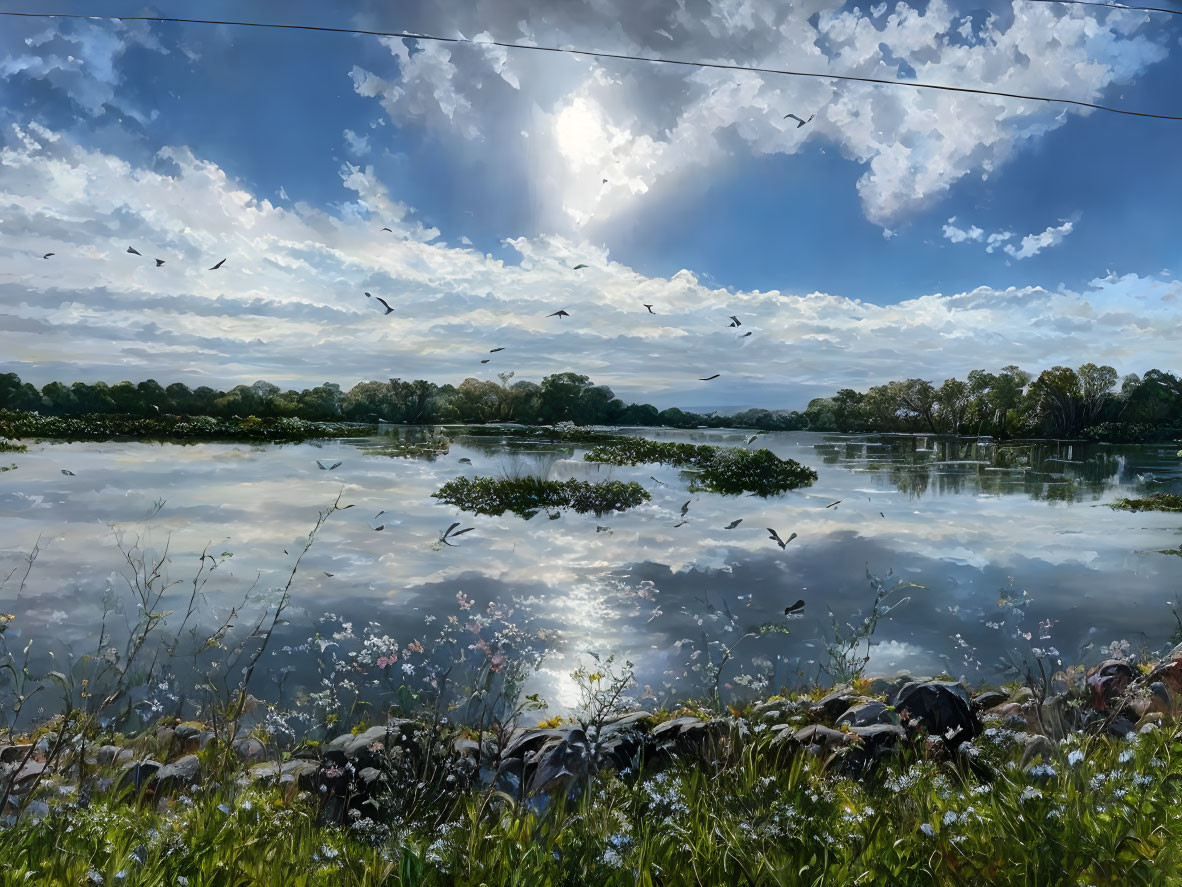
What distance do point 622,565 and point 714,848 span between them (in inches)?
101

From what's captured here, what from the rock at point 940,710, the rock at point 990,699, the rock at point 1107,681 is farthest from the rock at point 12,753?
the rock at point 1107,681

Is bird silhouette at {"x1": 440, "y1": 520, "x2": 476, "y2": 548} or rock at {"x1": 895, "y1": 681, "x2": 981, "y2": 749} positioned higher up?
bird silhouette at {"x1": 440, "y1": 520, "x2": 476, "y2": 548}

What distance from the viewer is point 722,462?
7.44 meters

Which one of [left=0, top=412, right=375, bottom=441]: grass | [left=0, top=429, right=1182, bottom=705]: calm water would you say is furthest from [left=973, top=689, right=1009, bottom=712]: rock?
[left=0, top=412, right=375, bottom=441]: grass

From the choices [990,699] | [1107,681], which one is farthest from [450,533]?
[1107,681]

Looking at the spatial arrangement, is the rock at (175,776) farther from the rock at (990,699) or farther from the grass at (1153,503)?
the grass at (1153,503)

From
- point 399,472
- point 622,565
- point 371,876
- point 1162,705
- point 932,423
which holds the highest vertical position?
point 932,423

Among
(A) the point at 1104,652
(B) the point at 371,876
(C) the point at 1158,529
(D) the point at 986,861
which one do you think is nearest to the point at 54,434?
(B) the point at 371,876

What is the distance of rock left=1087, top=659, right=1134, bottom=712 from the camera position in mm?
3562

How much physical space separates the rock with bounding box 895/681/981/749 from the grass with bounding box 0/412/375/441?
486 cm

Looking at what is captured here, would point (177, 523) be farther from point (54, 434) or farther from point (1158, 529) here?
point (1158, 529)

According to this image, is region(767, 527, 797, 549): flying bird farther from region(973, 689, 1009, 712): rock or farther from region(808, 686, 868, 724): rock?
region(973, 689, 1009, 712): rock

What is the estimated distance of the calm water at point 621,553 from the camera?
3.73m

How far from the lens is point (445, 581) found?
3.99 metres
